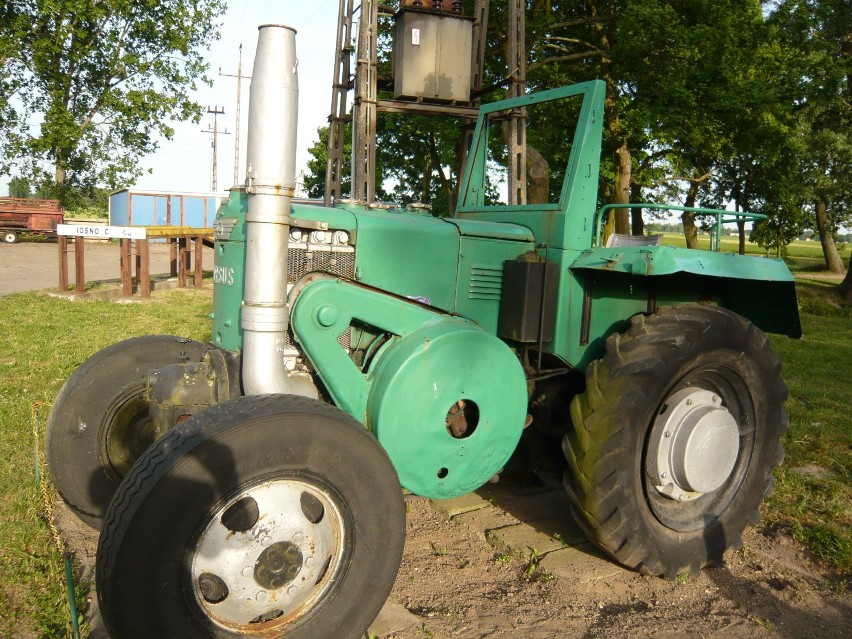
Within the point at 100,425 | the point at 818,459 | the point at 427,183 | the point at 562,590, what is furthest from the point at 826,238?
the point at 100,425

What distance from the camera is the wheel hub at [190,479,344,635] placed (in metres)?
2.39

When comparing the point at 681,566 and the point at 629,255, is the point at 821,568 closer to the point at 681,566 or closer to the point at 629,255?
the point at 681,566

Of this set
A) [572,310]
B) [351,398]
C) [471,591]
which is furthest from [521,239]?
[471,591]

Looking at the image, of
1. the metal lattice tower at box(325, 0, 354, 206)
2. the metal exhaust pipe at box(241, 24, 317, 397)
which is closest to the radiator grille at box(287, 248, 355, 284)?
the metal exhaust pipe at box(241, 24, 317, 397)

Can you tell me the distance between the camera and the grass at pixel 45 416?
3215mm

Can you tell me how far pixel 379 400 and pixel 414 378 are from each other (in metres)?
0.17

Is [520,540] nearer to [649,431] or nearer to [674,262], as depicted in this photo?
[649,431]

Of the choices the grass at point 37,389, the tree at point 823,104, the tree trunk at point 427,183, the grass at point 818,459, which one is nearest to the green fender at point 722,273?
the grass at point 818,459

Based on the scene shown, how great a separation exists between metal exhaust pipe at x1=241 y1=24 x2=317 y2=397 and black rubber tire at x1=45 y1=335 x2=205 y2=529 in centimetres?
91

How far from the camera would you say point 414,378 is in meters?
2.96

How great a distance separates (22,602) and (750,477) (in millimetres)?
3562

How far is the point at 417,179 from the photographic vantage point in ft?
88.4

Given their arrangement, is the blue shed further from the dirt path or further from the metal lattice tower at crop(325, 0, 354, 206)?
the dirt path

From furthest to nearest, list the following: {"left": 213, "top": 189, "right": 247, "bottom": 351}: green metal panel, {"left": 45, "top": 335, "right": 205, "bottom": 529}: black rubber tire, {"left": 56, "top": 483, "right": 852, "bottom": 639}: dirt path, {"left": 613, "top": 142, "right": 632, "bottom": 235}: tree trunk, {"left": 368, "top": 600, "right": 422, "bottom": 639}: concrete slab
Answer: {"left": 613, "top": 142, "right": 632, "bottom": 235}: tree trunk, {"left": 45, "top": 335, "right": 205, "bottom": 529}: black rubber tire, {"left": 213, "top": 189, "right": 247, "bottom": 351}: green metal panel, {"left": 56, "top": 483, "right": 852, "bottom": 639}: dirt path, {"left": 368, "top": 600, "right": 422, "bottom": 639}: concrete slab
